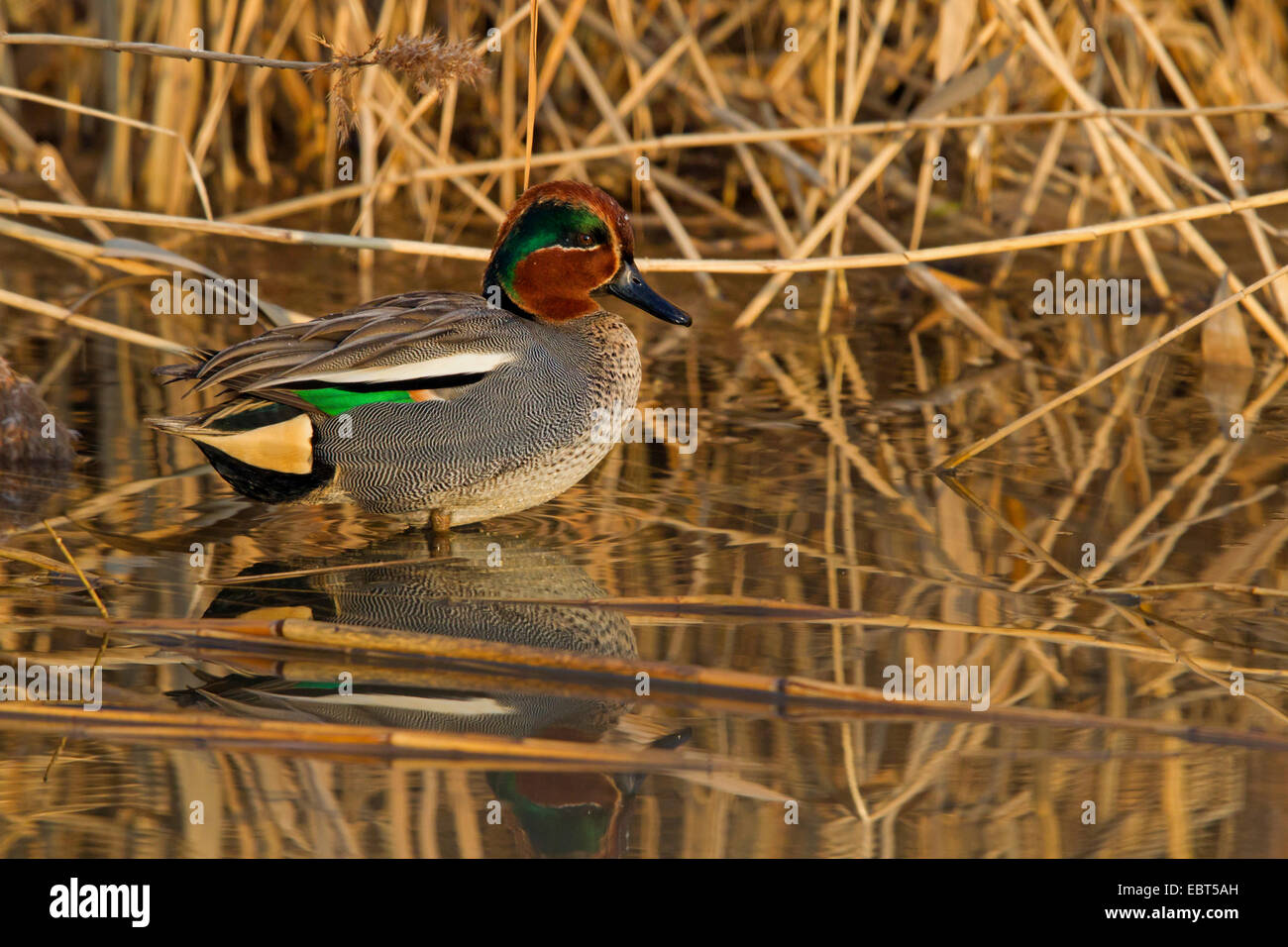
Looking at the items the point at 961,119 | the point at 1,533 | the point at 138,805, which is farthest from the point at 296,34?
the point at 138,805

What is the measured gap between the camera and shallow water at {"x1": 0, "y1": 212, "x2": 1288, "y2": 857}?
2.66 m

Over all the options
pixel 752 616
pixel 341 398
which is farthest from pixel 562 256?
pixel 752 616

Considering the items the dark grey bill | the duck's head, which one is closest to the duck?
the duck's head

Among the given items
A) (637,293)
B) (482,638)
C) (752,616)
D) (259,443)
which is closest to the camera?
(482,638)

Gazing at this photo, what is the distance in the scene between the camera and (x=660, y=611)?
3537 mm

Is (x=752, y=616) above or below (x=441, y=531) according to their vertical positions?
below

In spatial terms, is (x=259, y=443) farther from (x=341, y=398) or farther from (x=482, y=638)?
(x=482, y=638)

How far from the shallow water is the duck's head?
588 millimetres

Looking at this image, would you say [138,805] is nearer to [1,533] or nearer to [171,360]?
[1,533]

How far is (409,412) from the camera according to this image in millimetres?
3961

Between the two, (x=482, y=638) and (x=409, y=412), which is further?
(x=409, y=412)

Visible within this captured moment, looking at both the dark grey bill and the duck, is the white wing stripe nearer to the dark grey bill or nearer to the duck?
the duck

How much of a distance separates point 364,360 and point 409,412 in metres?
0.17

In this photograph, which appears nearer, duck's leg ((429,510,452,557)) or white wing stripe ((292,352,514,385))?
white wing stripe ((292,352,514,385))
